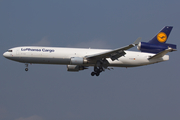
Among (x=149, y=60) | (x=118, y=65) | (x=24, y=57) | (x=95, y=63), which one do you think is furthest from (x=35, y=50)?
(x=149, y=60)

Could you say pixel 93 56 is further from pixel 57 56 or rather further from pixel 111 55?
pixel 57 56

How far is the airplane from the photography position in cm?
4881

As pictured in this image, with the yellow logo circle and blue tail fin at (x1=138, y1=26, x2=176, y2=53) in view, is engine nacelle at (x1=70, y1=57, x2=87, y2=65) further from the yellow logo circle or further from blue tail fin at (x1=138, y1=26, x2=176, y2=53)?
the yellow logo circle

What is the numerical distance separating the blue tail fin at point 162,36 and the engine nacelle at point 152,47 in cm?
95

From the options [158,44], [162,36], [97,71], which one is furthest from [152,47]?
[97,71]

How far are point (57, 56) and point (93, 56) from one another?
5.54 metres

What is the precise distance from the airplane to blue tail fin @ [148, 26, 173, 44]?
22.8 inches

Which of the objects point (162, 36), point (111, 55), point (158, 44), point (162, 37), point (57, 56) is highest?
point (162, 36)

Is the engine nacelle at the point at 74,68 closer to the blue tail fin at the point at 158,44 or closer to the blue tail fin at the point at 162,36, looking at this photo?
the blue tail fin at the point at 158,44

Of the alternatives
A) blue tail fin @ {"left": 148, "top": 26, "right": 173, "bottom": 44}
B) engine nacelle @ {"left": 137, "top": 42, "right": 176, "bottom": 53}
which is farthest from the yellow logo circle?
engine nacelle @ {"left": 137, "top": 42, "right": 176, "bottom": 53}

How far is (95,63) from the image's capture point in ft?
164

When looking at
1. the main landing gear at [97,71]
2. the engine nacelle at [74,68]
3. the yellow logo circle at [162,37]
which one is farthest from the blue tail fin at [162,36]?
the engine nacelle at [74,68]

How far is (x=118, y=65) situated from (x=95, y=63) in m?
3.90

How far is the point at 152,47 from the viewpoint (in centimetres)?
5138
